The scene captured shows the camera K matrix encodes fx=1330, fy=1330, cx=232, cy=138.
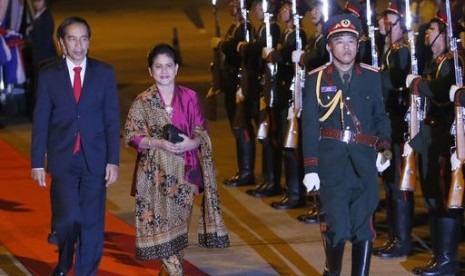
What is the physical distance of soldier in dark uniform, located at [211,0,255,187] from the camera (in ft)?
40.8

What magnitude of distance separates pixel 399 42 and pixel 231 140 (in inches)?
214

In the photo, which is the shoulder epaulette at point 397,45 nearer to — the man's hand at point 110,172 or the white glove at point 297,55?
the white glove at point 297,55

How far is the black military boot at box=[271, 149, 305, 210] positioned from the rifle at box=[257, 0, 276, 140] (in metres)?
0.42

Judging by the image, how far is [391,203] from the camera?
9883mm

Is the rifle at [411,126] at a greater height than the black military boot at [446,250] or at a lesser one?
greater

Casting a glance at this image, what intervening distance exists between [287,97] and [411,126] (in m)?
2.33

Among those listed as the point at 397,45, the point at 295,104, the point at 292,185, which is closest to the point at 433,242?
the point at 397,45

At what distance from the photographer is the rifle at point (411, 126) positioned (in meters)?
9.19

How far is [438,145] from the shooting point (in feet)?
29.9

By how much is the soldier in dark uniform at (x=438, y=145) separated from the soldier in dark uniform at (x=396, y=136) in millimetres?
402

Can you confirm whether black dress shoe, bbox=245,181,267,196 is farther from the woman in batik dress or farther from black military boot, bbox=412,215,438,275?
the woman in batik dress

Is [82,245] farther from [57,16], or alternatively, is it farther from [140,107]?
[57,16]

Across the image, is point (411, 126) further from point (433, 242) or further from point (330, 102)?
point (330, 102)

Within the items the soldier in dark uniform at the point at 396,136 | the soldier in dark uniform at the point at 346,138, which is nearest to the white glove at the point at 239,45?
the soldier in dark uniform at the point at 396,136
